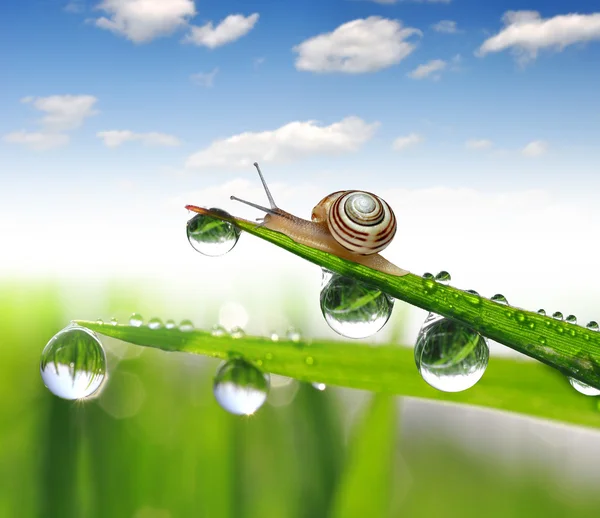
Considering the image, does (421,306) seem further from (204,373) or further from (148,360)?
(148,360)

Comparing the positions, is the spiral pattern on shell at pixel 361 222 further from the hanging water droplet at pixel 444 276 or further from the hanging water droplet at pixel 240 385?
the hanging water droplet at pixel 240 385

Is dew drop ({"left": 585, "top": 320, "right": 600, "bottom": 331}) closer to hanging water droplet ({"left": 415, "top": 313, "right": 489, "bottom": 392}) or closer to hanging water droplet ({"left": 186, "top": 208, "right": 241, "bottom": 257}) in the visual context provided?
hanging water droplet ({"left": 415, "top": 313, "right": 489, "bottom": 392})

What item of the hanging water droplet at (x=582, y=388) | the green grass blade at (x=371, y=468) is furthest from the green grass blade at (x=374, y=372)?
the green grass blade at (x=371, y=468)

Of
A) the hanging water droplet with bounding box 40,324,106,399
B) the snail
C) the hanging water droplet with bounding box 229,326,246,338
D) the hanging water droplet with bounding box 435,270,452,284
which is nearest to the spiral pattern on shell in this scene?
the snail

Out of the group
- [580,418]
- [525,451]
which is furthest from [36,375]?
[525,451]

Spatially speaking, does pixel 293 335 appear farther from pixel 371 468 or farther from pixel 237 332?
pixel 371 468

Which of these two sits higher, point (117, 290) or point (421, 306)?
point (117, 290)
